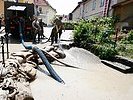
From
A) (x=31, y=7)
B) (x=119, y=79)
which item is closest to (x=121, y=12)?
(x=31, y=7)

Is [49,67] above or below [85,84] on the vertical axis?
above

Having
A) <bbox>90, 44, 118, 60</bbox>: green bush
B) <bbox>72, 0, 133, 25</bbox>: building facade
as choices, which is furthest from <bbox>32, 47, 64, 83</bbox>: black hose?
<bbox>72, 0, 133, 25</bbox>: building facade

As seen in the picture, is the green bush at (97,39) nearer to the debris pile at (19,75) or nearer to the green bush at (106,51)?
the green bush at (106,51)

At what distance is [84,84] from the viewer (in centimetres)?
802

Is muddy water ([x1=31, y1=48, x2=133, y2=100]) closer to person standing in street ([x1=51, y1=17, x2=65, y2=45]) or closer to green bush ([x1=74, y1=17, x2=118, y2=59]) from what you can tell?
green bush ([x1=74, y1=17, x2=118, y2=59])

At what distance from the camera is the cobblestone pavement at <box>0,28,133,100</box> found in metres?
6.85

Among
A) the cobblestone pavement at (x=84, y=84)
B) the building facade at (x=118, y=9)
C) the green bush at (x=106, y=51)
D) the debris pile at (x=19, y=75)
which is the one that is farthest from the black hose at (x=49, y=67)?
the building facade at (x=118, y=9)

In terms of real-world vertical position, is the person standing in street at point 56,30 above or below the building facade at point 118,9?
below

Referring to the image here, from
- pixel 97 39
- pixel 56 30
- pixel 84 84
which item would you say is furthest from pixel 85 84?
pixel 56 30

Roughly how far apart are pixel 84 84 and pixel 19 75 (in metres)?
2.08

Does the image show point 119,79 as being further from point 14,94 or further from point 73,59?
point 14,94

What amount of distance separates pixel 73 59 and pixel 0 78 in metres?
5.94

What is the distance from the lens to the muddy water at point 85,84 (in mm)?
6844

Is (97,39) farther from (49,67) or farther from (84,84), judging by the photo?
(84,84)
